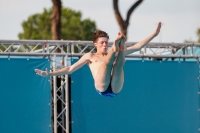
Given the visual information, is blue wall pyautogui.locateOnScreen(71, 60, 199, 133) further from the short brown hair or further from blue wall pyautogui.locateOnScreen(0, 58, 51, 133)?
the short brown hair

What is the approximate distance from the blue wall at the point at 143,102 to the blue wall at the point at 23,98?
2.17 ft

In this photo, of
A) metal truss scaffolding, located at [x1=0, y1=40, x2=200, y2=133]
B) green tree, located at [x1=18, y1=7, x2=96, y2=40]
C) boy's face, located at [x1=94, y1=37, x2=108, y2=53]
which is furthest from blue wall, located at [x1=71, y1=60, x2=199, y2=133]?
green tree, located at [x1=18, y1=7, x2=96, y2=40]

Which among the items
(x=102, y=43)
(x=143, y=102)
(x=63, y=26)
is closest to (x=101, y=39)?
(x=102, y=43)

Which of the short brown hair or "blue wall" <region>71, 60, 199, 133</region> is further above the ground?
the short brown hair

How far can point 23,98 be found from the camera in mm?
13164

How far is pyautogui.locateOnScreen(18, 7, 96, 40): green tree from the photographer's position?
4091 cm

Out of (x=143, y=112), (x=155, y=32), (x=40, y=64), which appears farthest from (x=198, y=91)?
(x=155, y=32)

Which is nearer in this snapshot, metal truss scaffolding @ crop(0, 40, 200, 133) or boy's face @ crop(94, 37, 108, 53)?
boy's face @ crop(94, 37, 108, 53)

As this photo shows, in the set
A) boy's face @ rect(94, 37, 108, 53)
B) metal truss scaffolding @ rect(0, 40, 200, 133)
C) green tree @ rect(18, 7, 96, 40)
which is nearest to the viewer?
boy's face @ rect(94, 37, 108, 53)

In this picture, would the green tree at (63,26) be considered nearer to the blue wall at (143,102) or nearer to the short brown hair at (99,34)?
the blue wall at (143,102)

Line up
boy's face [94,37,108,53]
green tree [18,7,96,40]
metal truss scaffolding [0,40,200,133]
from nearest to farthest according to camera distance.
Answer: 1. boy's face [94,37,108,53]
2. metal truss scaffolding [0,40,200,133]
3. green tree [18,7,96,40]

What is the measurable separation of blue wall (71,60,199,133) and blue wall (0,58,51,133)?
2.17 feet

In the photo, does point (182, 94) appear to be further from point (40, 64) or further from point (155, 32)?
point (155, 32)

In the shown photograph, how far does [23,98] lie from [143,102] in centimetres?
265
